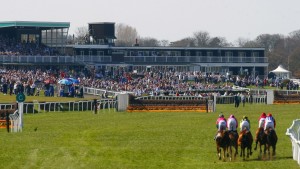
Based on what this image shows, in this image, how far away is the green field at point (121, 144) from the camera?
2834cm

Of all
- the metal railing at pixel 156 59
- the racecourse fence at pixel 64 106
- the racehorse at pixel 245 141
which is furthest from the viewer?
the metal railing at pixel 156 59

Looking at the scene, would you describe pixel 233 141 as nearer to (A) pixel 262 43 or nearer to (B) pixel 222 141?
(B) pixel 222 141

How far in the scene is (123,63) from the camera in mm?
105188

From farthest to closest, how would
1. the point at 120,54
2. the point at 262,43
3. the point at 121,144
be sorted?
the point at 262,43
the point at 120,54
the point at 121,144

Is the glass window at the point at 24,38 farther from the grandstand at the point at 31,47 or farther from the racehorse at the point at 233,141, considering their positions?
the racehorse at the point at 233,141

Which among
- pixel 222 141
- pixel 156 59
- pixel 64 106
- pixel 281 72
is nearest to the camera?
pixel 222 141

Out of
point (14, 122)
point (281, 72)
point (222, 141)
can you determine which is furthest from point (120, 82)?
point (222, 141)

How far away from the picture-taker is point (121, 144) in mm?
35281

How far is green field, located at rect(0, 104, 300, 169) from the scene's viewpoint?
28344mm

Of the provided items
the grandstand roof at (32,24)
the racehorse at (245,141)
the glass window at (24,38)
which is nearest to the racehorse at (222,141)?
the racehorse at (245,141)

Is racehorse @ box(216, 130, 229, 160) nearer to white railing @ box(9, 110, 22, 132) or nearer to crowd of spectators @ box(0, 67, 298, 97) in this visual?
white railing @ box(9, 110, 22, 132)

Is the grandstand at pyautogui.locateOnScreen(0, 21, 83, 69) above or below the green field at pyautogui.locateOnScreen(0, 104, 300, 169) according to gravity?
above

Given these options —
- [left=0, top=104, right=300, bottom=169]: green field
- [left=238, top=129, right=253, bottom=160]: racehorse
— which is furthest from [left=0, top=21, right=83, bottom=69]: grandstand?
[left=238, top=129, right=253, bottom=160]: racehorse

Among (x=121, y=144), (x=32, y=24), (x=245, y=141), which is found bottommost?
(x=121, y=144)
